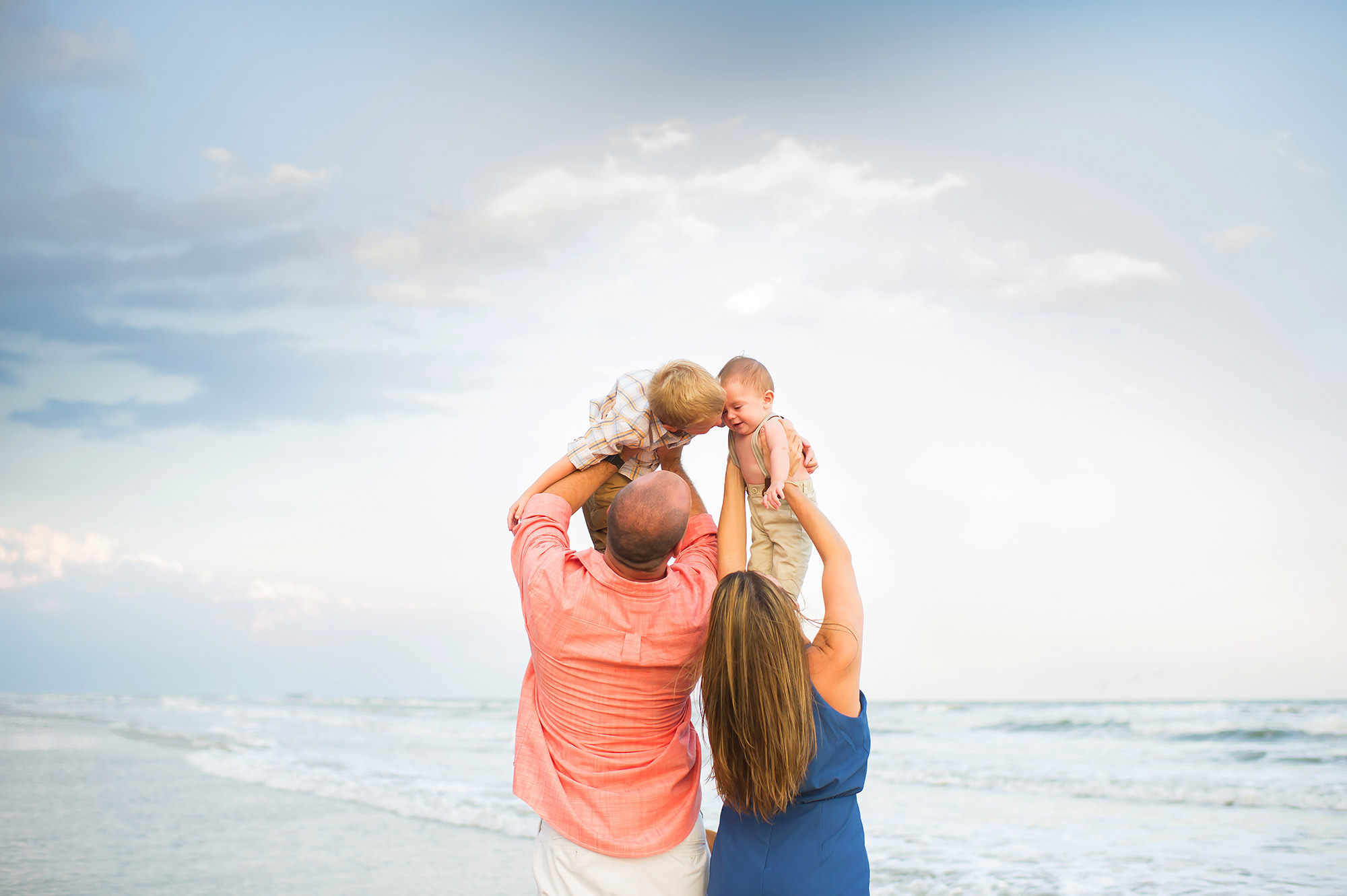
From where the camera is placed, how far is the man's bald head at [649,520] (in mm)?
2236

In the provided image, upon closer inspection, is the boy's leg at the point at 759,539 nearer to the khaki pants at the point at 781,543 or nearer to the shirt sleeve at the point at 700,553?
the khaki pants at the point at 781,543

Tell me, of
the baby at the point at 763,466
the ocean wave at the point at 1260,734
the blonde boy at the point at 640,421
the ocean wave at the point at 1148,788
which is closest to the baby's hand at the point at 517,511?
the blonde boy at the point at 640,421

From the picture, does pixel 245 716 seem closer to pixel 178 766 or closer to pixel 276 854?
pixel 178 766

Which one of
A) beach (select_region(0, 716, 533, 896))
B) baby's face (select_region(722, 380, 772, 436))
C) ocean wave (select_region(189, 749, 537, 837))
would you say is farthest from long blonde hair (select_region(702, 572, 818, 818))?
ocean wave (select_region(189, 749, 537, 837))

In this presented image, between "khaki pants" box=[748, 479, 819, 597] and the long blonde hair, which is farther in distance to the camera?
"khaki pants" box=[748, 479, 819, 597]

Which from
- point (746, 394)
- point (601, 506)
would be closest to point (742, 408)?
point (746, 394)

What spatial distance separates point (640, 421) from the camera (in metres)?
2.97

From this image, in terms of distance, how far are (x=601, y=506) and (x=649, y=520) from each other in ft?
3.30

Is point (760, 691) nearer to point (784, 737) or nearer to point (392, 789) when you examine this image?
point (784, 737)

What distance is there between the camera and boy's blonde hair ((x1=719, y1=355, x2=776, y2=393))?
128 inches

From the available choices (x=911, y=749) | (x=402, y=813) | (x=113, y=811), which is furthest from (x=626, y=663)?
(x=911, y=749)

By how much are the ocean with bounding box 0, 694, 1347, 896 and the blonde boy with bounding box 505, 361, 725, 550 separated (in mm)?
3295

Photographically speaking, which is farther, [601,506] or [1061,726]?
[1061,726]

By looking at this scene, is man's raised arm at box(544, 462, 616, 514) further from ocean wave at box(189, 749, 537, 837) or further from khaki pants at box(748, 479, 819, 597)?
ocean wave at box(189, 749, 537, 837)
